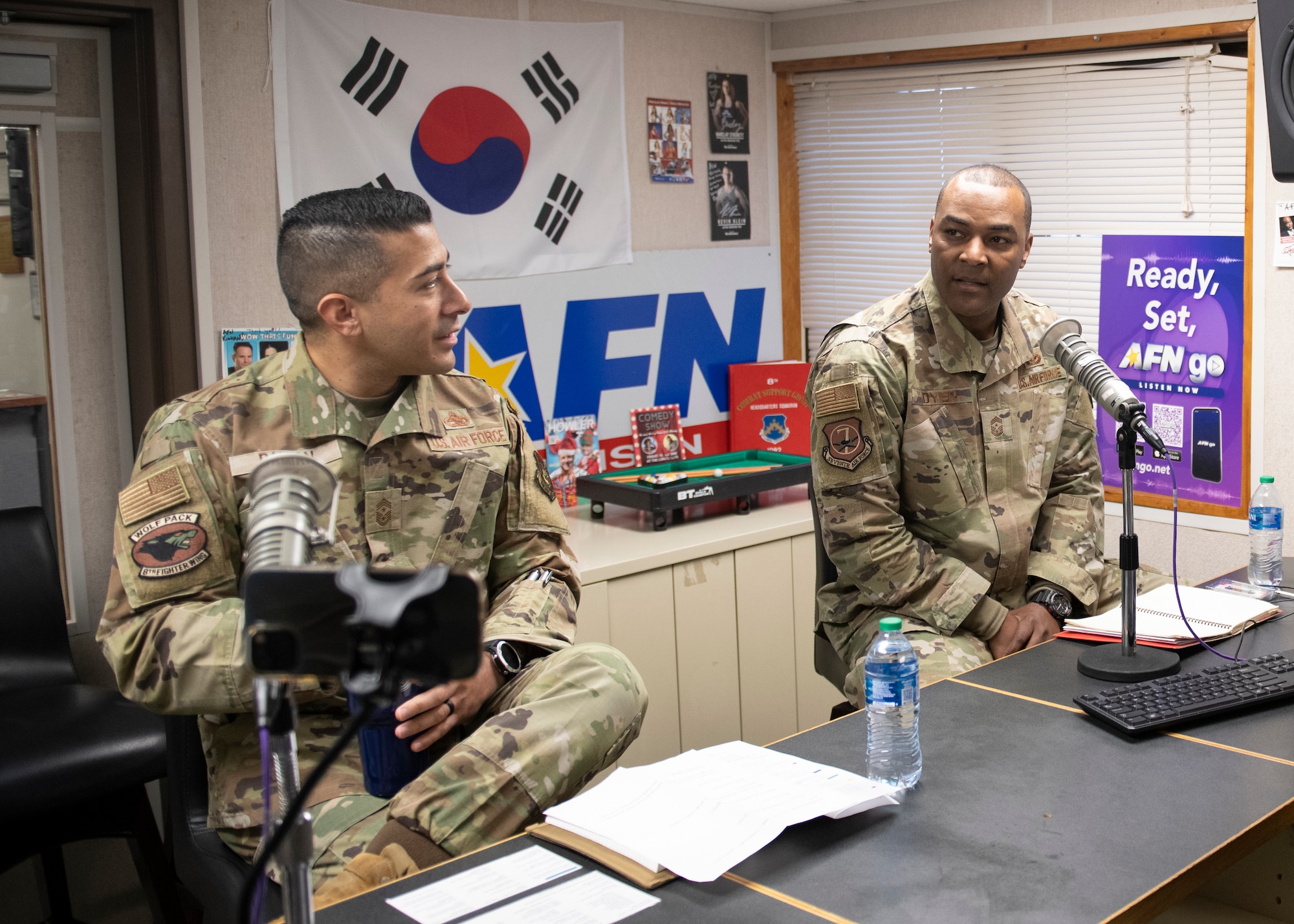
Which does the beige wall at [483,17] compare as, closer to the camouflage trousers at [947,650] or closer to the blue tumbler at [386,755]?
the blue tumbler at [386,755]

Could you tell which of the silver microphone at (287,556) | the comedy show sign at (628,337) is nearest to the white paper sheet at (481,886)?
the silver microphone at (287,556)

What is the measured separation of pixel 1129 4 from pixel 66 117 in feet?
9.11

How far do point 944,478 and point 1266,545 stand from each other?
0.66 metres

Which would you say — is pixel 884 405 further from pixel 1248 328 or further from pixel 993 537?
pixel 1248 328

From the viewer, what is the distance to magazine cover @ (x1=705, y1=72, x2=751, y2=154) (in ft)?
13.5

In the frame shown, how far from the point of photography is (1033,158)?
3.67 metres

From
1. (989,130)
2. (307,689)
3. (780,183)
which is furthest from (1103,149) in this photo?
(307,689)

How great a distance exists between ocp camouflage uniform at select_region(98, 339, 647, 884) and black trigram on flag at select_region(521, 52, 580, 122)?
5.21 feet

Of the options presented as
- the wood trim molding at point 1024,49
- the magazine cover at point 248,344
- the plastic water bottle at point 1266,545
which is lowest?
the plastic water bottle at point 1266,545

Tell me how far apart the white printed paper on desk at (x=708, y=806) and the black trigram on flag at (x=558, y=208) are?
7.66 feet

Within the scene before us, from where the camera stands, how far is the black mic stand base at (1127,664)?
75.6 inches

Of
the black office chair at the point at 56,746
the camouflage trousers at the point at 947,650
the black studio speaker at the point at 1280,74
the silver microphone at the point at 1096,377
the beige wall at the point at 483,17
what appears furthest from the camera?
the beige wall at the point at 483,17

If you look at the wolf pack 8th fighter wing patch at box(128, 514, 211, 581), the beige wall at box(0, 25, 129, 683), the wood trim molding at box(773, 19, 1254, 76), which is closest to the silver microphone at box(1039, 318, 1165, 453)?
the wolf pack 8th fighter wing patch at box(128, 514, 211, 581)

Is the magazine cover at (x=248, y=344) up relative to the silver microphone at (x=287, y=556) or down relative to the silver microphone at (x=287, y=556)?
up
